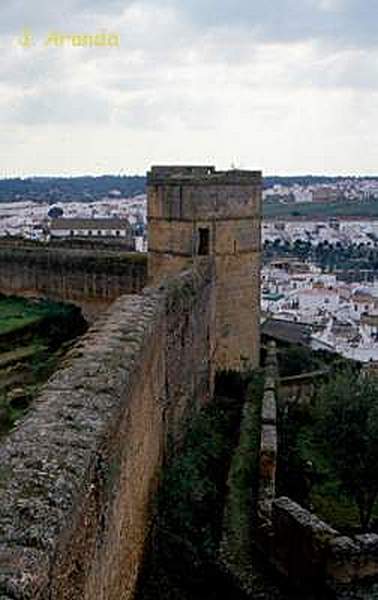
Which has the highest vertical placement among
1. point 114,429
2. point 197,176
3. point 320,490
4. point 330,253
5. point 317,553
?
point 197,176

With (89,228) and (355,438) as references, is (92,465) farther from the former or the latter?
(89,228)

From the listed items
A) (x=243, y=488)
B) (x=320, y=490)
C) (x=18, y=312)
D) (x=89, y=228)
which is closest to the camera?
(x=243, y=488)

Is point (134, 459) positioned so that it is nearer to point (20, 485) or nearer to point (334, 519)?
Answer: point (20, 485)

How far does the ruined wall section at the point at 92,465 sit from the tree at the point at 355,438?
4.44 metres

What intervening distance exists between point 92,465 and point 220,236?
12749 millimetres

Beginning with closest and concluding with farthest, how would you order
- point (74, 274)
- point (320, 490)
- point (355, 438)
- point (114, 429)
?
point (114, 429), point (355, 438), point (320, 490), point (74, 274)

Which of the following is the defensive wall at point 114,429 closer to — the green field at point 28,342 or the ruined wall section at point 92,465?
the ruined wall section at point 92,465

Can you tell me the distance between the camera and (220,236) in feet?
55.1

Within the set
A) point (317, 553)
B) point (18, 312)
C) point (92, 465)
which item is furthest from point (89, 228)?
point (92, 465)

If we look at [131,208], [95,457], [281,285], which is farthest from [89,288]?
[131,208]

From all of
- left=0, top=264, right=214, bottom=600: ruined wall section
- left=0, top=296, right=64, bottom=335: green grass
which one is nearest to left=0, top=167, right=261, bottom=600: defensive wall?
left=0, top=264, right=214, bottom=600: ruined wall section

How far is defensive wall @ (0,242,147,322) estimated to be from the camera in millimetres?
20925

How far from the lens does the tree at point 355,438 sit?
13.1 m

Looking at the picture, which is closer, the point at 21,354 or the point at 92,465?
the point at 92,465
